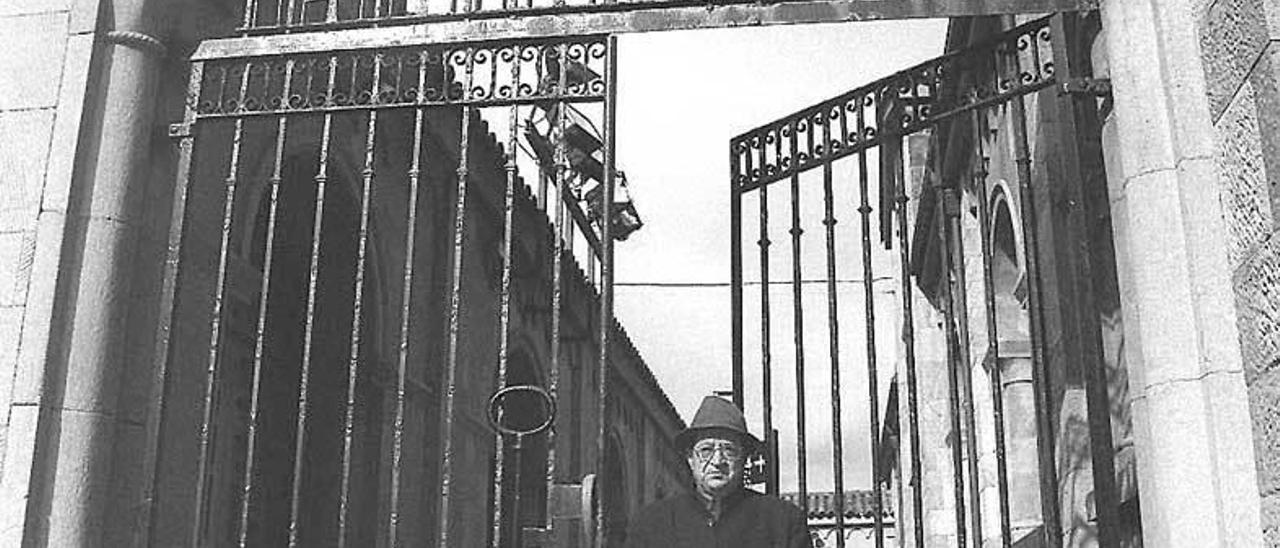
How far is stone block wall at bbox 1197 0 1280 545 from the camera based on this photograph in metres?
3.62

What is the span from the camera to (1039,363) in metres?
4.59

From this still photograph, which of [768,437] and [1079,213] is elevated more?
[1079,213]

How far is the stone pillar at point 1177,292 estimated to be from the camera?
3.89m

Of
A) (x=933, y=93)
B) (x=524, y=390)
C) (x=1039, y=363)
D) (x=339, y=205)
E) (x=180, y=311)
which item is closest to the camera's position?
(x=524, y=390)

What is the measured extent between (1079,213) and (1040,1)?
749 mm

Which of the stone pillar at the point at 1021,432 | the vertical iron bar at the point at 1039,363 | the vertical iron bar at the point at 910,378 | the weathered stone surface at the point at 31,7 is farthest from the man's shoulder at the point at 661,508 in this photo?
the stone pillar at the point at 1021,432

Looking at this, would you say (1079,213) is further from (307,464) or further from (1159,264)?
(307,464)

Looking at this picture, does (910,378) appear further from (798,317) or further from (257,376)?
(257,376)

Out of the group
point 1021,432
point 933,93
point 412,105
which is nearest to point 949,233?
point 933,93

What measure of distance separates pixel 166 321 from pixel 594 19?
1.81 metres

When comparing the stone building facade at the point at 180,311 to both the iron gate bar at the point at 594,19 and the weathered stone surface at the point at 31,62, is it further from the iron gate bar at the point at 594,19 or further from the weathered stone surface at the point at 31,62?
the iron gate bar at the point at 594,19

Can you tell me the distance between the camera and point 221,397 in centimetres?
827

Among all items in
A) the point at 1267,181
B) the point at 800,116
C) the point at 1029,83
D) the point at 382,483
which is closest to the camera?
the point at 1267,181

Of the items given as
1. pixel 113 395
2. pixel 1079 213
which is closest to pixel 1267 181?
pixel 1079 213
